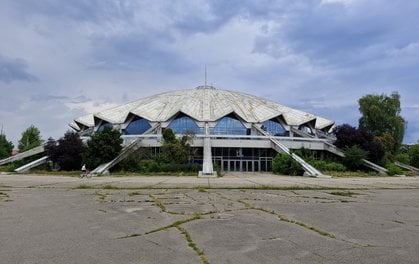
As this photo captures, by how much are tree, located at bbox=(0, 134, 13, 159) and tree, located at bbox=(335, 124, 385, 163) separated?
47164 mm

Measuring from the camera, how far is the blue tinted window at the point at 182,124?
163 feet

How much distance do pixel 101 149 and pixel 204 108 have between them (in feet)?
67.5

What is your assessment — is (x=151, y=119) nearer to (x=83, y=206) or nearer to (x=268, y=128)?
(x=268, y=128)

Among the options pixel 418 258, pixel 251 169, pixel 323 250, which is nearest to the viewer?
pixel 418 258

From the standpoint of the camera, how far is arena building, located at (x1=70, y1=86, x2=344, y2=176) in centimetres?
4238

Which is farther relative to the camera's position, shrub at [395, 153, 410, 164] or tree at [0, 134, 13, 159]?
tree at [0, 134, 13, 159]

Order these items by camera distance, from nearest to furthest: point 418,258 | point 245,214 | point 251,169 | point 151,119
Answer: point 418,258 → point 245,214 → point 251,169 → point 151,119

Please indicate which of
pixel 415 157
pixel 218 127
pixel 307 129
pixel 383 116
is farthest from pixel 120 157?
pixel 383 116

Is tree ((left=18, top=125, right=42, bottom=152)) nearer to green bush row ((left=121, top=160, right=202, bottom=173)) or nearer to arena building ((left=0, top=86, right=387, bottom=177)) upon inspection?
arena building ((left=0, top=86, right=387, bottom=177))

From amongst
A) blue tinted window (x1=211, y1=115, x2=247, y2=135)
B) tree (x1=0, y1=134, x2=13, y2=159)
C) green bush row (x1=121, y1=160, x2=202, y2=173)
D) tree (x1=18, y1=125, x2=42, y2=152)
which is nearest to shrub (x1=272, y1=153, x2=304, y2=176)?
green bush row (x1=121, y1=160, x2=202, y2=173)

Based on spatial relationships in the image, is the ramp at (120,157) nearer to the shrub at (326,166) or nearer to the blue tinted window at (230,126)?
the blue tinted window at (230,126)

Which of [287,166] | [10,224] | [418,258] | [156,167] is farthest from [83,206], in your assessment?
[287,166]

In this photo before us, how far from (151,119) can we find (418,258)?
4757cm

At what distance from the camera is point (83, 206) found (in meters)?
9.54
